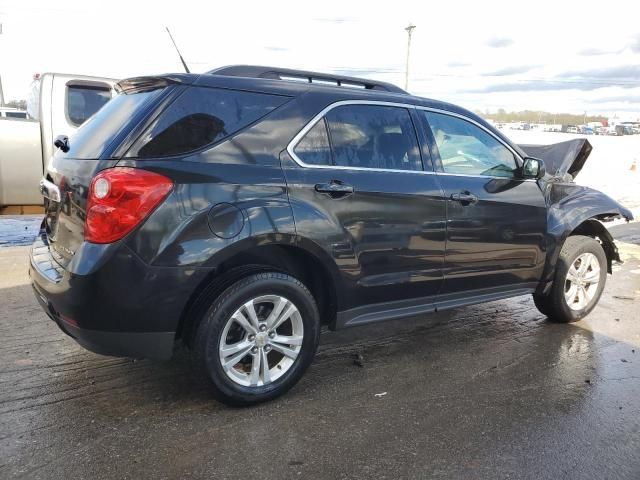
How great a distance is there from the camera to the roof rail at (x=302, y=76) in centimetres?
345

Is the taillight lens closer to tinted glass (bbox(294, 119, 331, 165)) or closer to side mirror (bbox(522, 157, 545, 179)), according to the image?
tinted glass (bbox(294, 119, 331, 165))

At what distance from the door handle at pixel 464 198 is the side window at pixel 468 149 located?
0.19 meters

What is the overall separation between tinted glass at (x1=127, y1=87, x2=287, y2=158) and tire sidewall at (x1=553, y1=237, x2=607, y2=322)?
9.54 ft

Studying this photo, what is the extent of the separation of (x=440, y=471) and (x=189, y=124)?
7.15ft

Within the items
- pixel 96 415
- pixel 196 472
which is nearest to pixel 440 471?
pixel 196 472

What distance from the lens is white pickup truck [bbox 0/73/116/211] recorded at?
6561 mm

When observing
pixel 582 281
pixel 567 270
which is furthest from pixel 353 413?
pixel 582 281

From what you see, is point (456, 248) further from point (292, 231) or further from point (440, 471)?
point (440, 471)

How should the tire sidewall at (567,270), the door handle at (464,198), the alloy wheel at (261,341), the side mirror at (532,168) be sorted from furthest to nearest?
the tire sidewall at (567,270) → the side mirror at (532,168) → the door handle at (464,198) → the alloy wheel at (261,341)

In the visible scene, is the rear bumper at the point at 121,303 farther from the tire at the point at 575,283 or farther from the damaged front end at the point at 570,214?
the tire at the point at 575,283

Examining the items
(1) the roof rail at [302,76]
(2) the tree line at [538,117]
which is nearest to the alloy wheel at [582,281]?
(1) the roof rail at [302,76]

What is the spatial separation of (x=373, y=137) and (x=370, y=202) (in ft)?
1.54

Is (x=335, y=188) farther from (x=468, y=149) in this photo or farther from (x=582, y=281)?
(x=582, y=281)

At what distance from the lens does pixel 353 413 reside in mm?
3160
